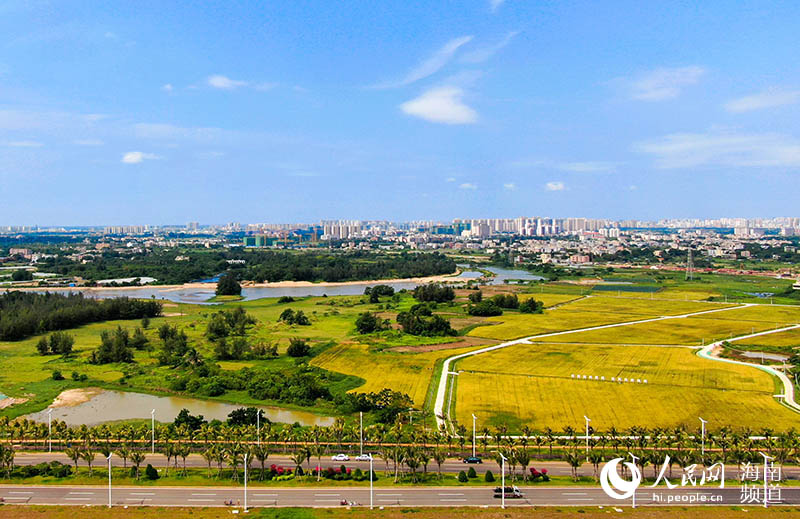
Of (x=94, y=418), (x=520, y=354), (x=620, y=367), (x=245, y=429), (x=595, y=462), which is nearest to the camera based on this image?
(x=595, y=462)

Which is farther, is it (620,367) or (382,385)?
(620,367)

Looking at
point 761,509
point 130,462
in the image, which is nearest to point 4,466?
point 130,462

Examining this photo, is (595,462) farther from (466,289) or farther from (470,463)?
(466,289)

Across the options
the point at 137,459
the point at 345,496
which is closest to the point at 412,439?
the point at 345,496

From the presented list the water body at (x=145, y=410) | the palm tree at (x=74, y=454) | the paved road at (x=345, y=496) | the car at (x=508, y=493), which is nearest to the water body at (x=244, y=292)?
the water body at (x=145, y=410)

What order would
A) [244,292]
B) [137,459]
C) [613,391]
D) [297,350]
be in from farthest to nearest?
[244,292] < [297,350] < [613,391] < [137,459]

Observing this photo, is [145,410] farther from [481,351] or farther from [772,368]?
[772,368]

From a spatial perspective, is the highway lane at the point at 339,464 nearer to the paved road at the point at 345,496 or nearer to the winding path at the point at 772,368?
the paved road at the point at 345,496
